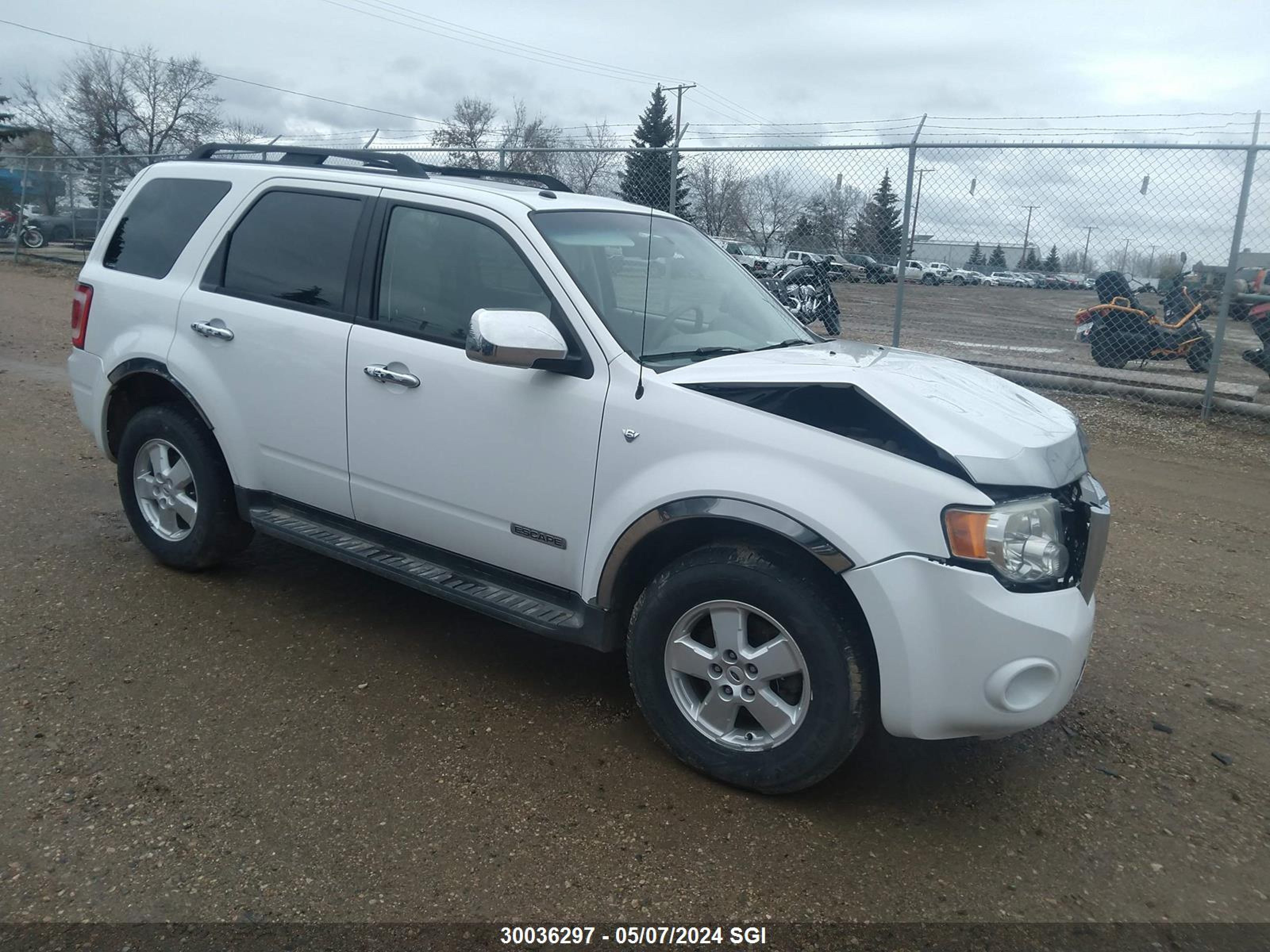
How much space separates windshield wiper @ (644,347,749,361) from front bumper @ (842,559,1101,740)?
3.61 ft

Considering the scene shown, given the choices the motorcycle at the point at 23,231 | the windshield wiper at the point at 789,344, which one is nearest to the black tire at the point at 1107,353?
the windshield wiper at the point at 789,344

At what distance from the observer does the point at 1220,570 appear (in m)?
5.77

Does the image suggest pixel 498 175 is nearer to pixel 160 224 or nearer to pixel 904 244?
pixel 160 224

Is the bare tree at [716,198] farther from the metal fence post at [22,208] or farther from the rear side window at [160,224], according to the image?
the metal fence post at [22,208]

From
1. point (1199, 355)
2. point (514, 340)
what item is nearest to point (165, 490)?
point (514, 340)

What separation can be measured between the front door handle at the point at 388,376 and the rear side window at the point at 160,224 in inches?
56.7

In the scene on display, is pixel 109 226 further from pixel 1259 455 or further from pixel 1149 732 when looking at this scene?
pixel 1259 455

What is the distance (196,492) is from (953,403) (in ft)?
11.2

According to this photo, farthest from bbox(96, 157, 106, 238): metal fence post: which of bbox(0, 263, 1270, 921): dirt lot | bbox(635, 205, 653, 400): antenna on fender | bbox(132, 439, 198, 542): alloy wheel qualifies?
bbox(635, 205, 653, 400): antenna on fender

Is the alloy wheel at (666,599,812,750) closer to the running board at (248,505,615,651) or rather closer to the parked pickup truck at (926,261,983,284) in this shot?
the running board at (248,505,615,651)

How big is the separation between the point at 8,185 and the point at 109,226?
22520 mm

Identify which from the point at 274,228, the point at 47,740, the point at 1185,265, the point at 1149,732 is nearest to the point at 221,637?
the point at 47,740

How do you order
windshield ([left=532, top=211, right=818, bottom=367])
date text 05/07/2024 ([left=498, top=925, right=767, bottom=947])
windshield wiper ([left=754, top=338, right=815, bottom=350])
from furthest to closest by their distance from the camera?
windshield wiper ([left=754, top=338, right=815, bottom=350]), windshield ([left=532, top=211, right=818, bottom=367]), date text 05/07/2024 ([left=498, top=925, right=767, bottom=947])

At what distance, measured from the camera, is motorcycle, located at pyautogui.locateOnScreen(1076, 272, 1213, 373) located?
10.3m
